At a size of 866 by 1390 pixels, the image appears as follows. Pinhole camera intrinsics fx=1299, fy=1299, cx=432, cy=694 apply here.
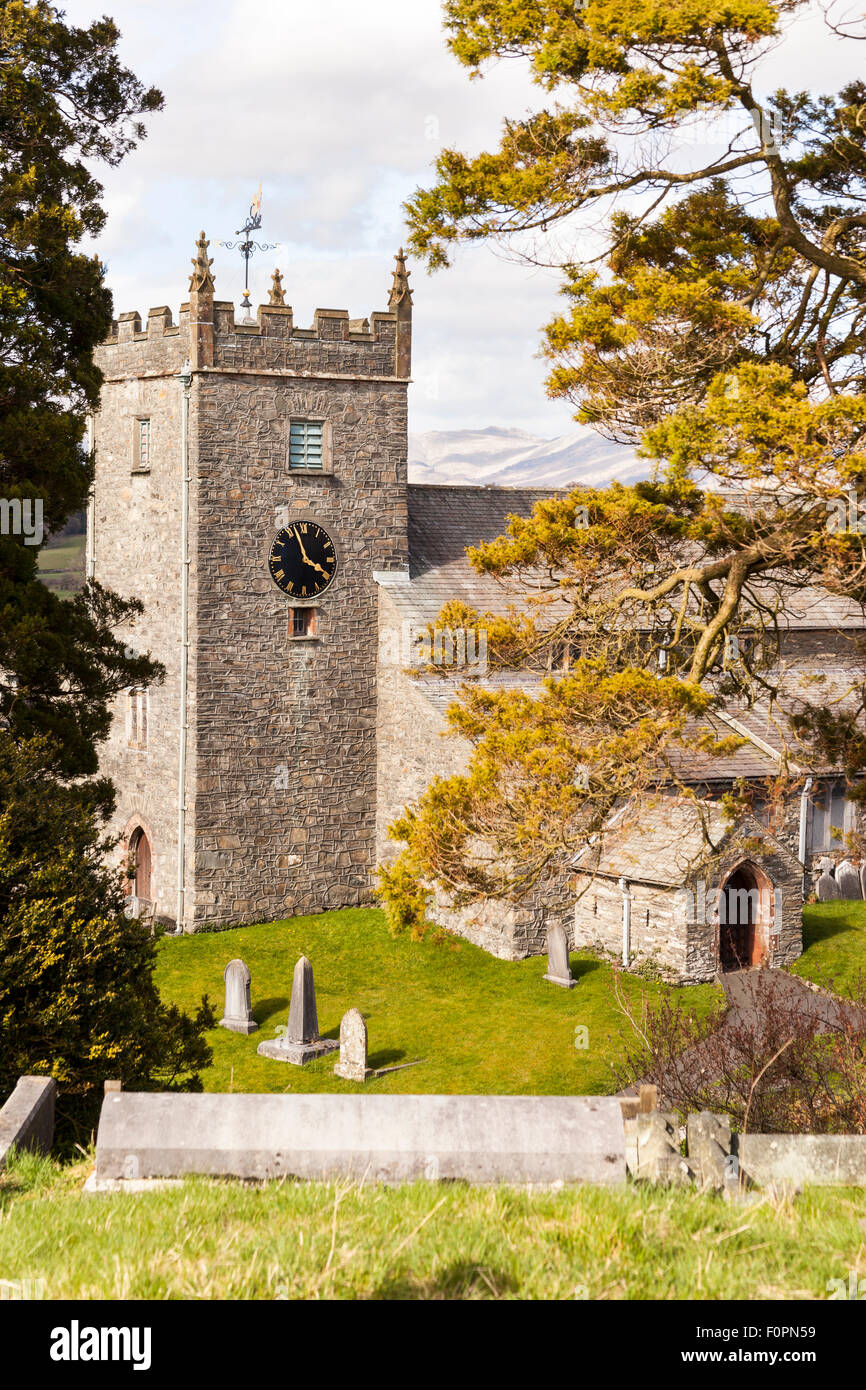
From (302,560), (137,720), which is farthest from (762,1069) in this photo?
(137,720)

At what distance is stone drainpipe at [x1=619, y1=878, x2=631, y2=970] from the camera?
78.0 ft

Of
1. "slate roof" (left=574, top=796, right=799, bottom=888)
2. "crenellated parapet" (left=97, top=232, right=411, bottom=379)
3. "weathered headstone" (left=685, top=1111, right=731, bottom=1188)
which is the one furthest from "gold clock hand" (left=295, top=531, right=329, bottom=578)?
"weathered headstone" (left=685, top=1111, right=731, bottom=1188)

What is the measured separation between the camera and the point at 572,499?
1455cm

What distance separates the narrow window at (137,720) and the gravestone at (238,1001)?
7.89 meters

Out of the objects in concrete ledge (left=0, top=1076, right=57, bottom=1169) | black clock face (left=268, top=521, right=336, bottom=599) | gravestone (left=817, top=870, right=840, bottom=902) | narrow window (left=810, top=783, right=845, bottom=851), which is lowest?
gravestone (left=817, top=870, right=840, bottom=902)

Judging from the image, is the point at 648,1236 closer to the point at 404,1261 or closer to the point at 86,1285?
the point at 404,1261

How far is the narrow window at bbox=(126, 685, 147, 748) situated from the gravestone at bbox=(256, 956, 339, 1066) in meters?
9.47

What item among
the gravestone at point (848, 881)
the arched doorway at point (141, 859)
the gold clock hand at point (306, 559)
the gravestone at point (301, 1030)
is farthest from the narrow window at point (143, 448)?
the gravestone at point (848, 881)

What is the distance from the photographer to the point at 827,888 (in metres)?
28.5

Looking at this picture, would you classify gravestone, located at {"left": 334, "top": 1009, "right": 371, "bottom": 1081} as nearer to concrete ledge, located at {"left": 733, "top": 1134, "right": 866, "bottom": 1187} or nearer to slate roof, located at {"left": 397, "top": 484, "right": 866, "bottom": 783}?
slate roof, located at {"left": 397, "top": 484, "right": 866, "bottom": 783}

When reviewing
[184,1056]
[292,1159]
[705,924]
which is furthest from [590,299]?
[705,924]

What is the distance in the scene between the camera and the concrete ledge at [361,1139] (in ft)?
24.1

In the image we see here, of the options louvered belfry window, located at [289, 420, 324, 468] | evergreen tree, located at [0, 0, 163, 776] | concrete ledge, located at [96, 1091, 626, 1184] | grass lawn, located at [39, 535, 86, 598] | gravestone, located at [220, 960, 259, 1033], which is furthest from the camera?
grass lawn, located at [39, 535, 86, 598]

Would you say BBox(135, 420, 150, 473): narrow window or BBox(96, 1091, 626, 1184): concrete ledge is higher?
BBox(135, 420, 150, 473): narrow window
